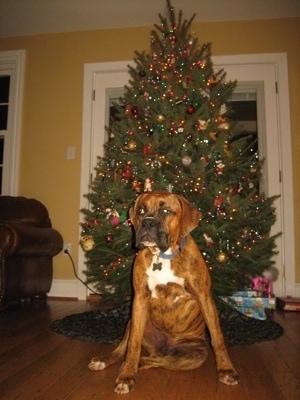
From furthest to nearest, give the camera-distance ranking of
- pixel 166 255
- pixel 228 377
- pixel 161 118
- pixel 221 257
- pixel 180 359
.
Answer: pixel 161 118
pixel 221 257
pixel 166 255
pixel 180 359
pixel 228 377

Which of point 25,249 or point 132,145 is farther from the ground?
point 132,145

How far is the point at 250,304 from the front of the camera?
3037 millimetres

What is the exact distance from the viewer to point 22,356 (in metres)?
1.88

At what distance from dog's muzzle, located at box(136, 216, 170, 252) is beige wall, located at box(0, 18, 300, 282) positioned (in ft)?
A: 8.64

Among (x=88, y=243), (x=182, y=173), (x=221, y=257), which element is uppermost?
(x=182, y=173)

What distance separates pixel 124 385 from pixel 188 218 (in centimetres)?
89

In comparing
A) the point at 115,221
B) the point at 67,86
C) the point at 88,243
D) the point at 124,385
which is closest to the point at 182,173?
the point at 115,221

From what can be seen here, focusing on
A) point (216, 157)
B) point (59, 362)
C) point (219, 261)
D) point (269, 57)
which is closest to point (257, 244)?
point (219, 261)

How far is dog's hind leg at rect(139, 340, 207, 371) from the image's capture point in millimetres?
1625

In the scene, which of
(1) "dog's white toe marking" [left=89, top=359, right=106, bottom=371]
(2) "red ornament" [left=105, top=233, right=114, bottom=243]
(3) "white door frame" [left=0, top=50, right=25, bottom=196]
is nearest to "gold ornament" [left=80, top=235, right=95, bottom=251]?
(2) "red ornament" [left=105, top=233, right=114, bottom=243]

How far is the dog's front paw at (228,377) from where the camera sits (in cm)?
150

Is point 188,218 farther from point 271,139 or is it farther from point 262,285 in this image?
point 271,139

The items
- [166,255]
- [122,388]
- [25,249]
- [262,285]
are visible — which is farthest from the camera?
[262,285]

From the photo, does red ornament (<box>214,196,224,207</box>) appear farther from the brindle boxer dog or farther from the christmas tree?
the brindle boxer dog
